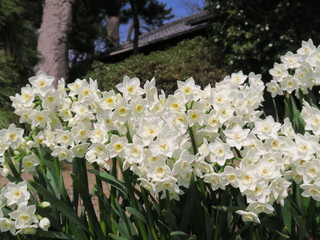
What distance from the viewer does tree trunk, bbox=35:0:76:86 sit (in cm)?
623

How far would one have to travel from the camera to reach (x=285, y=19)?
7.07 metres

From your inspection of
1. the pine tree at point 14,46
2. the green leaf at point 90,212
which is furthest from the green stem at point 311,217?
the pine tree at point 14,46

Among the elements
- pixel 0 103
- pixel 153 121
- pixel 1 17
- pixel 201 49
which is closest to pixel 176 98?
pixel 153 121

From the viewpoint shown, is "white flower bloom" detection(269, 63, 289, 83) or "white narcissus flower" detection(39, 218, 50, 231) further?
"white flower bloom" detection(269, 63, 289, 83)

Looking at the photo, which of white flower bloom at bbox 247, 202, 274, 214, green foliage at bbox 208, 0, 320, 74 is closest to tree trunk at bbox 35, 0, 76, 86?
green foliage at bbox 208, 0, 320, 74

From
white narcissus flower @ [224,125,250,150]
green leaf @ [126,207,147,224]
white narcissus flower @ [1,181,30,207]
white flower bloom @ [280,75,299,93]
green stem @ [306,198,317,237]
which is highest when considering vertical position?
white flower bloom @ [280,75,299,93]

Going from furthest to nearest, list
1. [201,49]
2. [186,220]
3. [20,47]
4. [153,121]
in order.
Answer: [201,49]
[20,47]
[186,220]
[153,121]

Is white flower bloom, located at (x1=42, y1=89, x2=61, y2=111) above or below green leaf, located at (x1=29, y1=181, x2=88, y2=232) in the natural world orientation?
above

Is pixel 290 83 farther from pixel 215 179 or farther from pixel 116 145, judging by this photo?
pixel 116 145

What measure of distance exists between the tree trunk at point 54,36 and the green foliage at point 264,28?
10.9 ft

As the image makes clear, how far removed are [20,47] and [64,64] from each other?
0.97m

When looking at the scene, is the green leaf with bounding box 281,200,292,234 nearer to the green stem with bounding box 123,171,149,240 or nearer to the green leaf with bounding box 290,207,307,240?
the green leaf with bounding box 290,207,307,240

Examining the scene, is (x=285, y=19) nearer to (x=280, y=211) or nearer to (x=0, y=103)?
(x=0, y=103)

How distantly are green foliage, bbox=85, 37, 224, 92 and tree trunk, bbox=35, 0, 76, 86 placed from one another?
7.44ft
